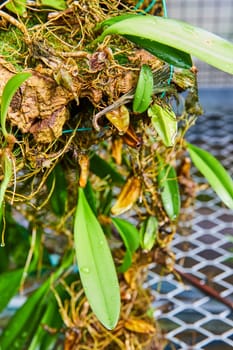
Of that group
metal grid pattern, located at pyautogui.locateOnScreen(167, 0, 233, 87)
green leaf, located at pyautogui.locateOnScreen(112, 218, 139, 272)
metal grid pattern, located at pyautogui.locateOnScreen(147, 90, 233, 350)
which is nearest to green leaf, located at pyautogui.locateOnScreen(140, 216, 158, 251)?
green leaf, located at pyautogui.locateOnScreen(112, 218, 139, 272)

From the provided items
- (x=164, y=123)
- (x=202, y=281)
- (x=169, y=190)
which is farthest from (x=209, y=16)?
(x=164, y=123)

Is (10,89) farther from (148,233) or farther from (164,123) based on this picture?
(148,233)

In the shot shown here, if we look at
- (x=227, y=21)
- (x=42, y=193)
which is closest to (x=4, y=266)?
(x=42, y=193)

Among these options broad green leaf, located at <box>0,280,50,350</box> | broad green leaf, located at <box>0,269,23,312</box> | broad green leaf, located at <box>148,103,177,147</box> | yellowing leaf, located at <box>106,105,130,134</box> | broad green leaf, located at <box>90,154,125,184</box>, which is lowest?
broad green leaf, located at <box>0,280,50,350</box>

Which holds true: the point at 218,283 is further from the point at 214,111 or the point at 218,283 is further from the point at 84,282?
the point at 214,111

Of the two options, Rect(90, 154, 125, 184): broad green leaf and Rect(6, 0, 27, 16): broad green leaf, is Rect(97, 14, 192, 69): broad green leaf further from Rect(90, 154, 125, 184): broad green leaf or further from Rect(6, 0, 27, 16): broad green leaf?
Rect(90, 154, 125, 184): broad green leaf
